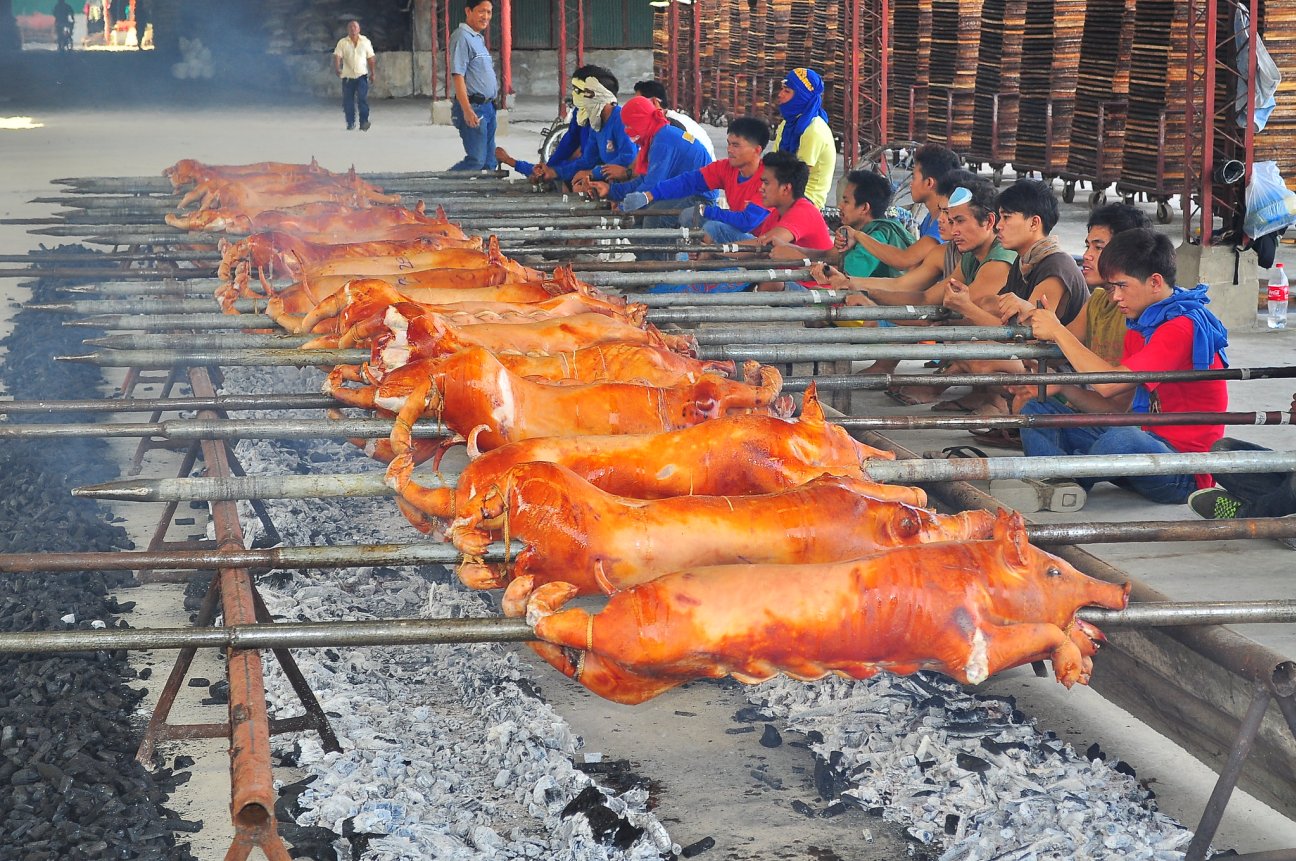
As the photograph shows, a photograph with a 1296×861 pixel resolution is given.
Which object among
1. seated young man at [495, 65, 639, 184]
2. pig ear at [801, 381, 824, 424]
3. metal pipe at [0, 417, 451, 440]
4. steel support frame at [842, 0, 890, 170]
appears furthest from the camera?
steel support frame at [842, 0, 890, 170]

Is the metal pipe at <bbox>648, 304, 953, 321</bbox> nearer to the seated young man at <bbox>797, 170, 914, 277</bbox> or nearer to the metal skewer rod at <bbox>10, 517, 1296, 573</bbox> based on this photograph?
the seated young man at <bbox>797, 170, 914, 277</bbox>

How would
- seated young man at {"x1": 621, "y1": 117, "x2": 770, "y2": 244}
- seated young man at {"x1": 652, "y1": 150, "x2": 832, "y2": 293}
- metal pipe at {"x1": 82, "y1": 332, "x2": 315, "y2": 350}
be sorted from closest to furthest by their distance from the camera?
1. metal pipe at {"x1": 82, "y1": 332, "x2": 315, "y2": 350}
2. seated young man at {"x1": 652, "y1": 150, "x2": 832, "y2": 293}
3. seated young man at {"x1": 621, "y1": 117, "x2": 770, "y2": 244}

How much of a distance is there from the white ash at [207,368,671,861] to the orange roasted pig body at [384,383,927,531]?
0.88m

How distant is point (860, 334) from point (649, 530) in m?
2.26

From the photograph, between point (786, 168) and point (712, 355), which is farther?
point (786, 168)

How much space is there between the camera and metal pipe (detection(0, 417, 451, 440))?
3461mm

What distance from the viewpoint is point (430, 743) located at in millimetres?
3873

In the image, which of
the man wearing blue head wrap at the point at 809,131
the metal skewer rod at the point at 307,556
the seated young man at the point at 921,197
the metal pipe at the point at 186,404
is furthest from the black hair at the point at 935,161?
the metal skewer rod at the point at 307,556

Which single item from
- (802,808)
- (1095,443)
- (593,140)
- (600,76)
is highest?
(600,76)

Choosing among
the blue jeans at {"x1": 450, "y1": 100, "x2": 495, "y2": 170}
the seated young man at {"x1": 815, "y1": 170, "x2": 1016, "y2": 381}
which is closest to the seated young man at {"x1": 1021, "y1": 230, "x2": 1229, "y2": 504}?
the seated young man at {"x1": 815, "y1": 170, "x2": 1016, "y2": 381}

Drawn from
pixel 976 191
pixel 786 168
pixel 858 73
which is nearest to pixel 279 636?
pixel 976 191

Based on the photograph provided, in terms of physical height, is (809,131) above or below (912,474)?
above

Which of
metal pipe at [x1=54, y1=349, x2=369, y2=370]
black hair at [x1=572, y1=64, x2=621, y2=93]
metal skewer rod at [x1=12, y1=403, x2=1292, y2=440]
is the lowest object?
metal skewer rod at [x1=12, y1=403, x2=1292, y2=440]

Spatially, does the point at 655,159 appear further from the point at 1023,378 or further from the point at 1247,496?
the point at 1023,378
